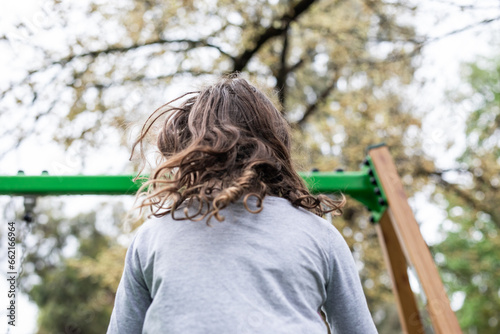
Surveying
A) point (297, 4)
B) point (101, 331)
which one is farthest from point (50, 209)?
point (297, 4)

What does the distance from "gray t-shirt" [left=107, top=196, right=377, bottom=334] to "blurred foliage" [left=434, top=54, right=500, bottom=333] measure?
4.96 meters

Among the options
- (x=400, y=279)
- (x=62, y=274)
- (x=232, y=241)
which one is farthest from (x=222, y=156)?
(x=62, y=274)

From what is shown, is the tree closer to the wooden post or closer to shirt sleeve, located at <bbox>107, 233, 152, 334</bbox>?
the wooden post

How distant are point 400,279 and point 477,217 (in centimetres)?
514

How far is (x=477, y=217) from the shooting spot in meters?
6.70

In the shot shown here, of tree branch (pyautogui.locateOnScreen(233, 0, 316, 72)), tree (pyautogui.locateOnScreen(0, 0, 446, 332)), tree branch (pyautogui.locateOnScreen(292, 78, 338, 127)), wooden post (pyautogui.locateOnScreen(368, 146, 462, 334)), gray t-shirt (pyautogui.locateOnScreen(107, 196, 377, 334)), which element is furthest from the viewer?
tree branch (pyautogui.locateOnScreen(292, 78, 338, 127))

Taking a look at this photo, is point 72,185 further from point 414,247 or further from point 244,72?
point 244,72

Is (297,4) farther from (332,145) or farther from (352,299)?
(352,299)

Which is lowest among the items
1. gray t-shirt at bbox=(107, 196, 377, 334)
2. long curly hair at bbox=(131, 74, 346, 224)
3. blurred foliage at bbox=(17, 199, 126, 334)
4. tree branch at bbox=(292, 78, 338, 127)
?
blurred foliage at bbox=(17, 199, 126, 334)

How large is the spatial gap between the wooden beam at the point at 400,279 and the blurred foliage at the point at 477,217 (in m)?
3.52

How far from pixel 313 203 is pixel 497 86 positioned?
35.0 feet

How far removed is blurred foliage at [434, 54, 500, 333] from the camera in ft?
18.0

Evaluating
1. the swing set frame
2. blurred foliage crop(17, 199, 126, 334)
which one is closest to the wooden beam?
the swing set frame

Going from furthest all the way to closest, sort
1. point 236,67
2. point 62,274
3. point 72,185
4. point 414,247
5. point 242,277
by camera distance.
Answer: point 62,274, point 236,67, point 72,185, point 414,247, point 242,277
